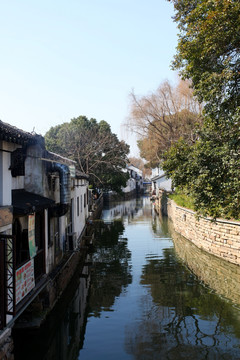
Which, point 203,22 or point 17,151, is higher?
point 203,22

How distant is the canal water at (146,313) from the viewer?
7.91 meters

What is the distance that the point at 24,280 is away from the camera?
25.4 ft

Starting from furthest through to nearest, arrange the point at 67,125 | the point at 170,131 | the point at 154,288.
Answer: the point at 67,125
the point at 170,131
the point at 154,288

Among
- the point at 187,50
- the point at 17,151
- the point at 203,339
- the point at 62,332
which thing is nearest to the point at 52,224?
the point at 62,332

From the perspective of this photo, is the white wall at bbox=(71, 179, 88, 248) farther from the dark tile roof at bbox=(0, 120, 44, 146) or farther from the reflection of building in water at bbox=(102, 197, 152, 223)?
the reflection of building in water at bbox=(102, 197, 152, 223)

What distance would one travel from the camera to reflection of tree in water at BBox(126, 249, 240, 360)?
7.75 m

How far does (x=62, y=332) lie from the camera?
9039 millimetres

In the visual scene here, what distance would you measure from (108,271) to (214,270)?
4955 mm

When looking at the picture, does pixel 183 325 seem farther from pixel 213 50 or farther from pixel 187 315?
pixel 213 50

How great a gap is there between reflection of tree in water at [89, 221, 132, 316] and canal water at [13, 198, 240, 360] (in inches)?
1.5

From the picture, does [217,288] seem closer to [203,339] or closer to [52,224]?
[203,339]

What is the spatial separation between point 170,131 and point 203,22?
23.0m

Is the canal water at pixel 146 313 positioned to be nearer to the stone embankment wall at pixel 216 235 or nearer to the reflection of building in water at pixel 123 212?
the stone embankment wall at pixel 216 235

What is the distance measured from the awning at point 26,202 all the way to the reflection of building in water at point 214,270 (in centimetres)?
745
